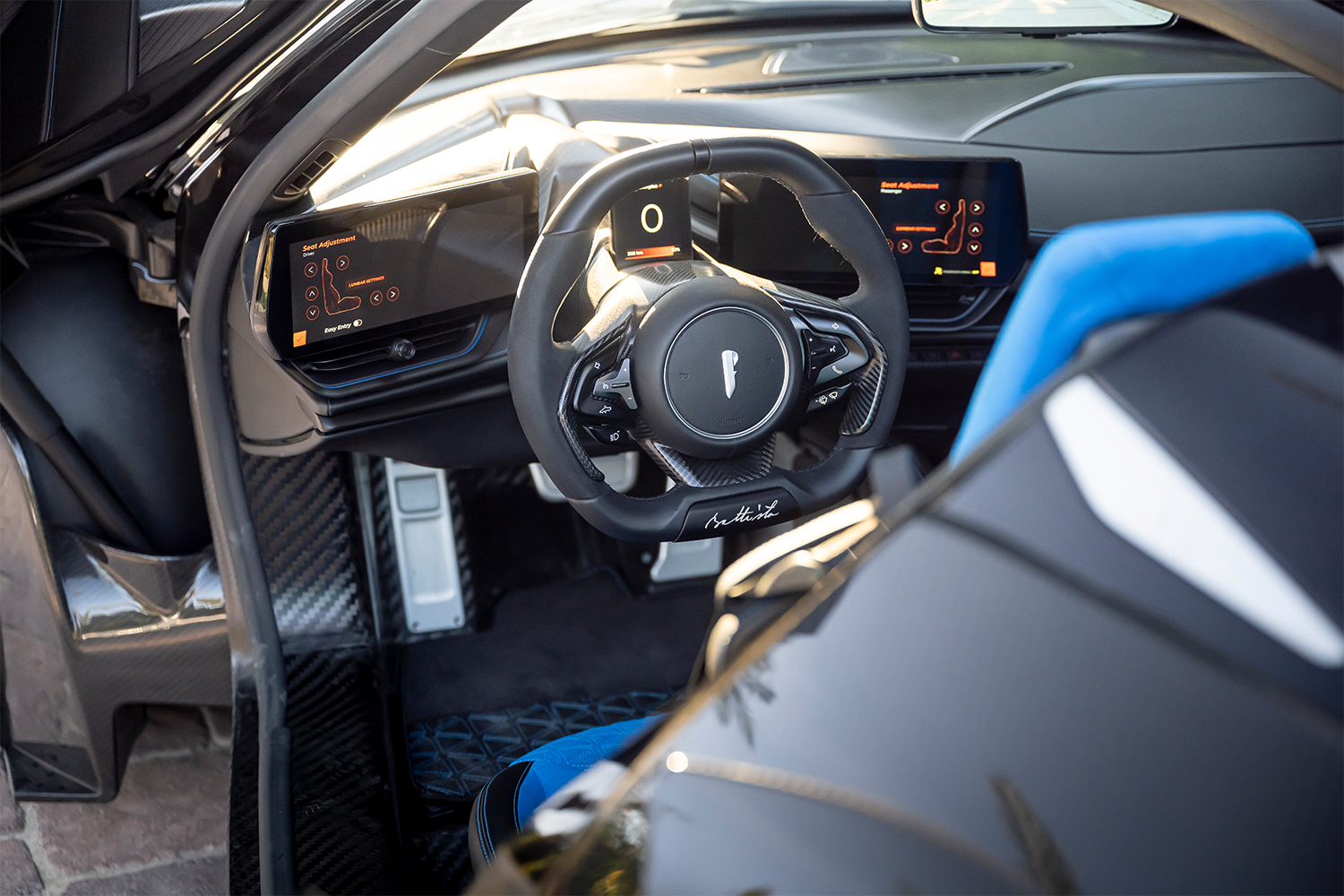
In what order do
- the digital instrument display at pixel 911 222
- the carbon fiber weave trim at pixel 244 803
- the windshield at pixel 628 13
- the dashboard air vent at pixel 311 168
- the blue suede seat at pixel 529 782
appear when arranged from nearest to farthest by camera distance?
the blue suede seat at pixel 529 782, the dashboard air vent at pixel 311 168, the carbon fiber weave trim at pixel 244 803, the digital instrument display at pixel 911 222, the windshield at pixel 628 13

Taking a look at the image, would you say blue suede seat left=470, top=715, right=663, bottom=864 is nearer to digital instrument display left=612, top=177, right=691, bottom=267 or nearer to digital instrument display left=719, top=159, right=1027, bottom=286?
digital instrument display left=612, top=177, right=691, bottom=267

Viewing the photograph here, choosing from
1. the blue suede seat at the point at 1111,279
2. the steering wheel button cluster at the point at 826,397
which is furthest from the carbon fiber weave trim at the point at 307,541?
the blue suede seat at the point at 1111,279

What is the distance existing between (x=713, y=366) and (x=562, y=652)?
1.08m

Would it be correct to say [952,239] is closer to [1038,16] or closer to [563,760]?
[1038,16]

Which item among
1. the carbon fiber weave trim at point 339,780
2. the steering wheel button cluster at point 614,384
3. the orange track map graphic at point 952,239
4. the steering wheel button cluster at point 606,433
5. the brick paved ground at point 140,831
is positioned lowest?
the brick paved ground at point 140,831

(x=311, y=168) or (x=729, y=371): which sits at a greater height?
(x=311, y=168)

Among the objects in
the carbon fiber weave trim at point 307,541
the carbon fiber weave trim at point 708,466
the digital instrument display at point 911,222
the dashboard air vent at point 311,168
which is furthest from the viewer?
the carbon fiber weave trim at point 307,541

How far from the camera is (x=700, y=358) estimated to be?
131cm

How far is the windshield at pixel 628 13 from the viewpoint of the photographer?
6.61ft

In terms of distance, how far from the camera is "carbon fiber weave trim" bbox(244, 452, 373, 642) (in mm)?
1802

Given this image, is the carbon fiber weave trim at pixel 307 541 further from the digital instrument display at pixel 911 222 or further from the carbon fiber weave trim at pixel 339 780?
the digital instrument display at pixel 911 222

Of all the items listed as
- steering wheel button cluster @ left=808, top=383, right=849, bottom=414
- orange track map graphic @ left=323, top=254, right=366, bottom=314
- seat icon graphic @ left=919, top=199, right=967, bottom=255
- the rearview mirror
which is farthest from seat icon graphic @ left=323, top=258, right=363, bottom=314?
seat icon graphic @ left=919, top=199, right=967, bottom=255

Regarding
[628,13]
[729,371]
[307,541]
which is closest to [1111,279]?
[729,371]

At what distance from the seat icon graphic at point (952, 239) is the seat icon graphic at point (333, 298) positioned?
98 cm
